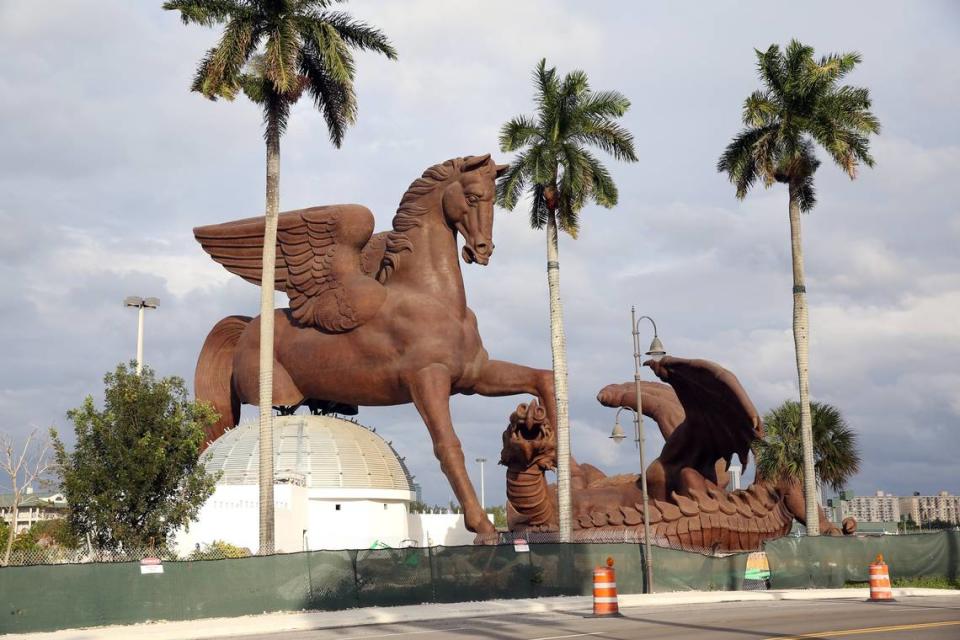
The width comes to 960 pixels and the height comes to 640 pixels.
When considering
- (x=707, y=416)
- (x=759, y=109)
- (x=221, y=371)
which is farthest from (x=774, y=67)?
(x=221, y=371)

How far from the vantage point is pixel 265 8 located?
90.9ft

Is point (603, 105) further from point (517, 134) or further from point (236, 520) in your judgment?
point (236, 520)

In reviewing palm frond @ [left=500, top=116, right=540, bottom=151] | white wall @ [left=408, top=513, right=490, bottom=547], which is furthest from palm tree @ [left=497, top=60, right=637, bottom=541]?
white wall @ [left=408, top=513, right=490, bottom=547]

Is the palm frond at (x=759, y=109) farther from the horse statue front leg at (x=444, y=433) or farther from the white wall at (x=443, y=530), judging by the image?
the white wall at (x=443, y=530)

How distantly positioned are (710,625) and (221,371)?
19.4 metres

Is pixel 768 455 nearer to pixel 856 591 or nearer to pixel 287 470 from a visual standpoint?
pixel 856 591

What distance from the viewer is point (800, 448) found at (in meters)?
37.4

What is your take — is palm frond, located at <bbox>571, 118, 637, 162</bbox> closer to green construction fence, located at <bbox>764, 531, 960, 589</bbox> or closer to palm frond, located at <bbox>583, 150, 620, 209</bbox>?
palm frond, located at <bbox>583, 150, 620, 209</bbox>

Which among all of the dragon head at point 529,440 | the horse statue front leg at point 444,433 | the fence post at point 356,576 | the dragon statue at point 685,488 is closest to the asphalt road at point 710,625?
the fence post at point 356,576

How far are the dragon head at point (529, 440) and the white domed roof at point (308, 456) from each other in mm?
11361

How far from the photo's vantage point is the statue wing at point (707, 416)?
30.7 m

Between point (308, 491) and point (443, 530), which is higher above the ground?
point (308, 491)

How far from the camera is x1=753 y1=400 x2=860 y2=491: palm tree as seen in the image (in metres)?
36.2

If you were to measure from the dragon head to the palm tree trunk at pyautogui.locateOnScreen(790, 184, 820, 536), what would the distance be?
7687 mm
